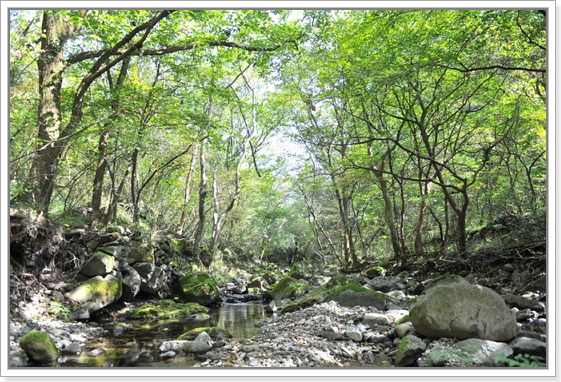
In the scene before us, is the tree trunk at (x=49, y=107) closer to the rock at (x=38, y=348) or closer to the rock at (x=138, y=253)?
the rock at (x=138, y=253)

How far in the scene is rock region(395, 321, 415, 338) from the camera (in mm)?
4148

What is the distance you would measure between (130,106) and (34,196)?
8.42ft

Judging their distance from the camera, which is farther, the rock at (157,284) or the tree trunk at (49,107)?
the rock at (157,284)

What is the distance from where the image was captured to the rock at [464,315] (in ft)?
11.2

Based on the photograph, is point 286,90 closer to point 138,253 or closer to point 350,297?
point 138,253

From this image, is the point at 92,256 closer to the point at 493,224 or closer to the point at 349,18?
the point at 349,18

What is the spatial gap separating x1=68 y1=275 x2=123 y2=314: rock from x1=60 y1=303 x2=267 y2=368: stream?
2.16 ft

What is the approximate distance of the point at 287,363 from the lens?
3455 mm

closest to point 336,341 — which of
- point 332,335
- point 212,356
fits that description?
point 332,335

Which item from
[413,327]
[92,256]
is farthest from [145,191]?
[413,327]

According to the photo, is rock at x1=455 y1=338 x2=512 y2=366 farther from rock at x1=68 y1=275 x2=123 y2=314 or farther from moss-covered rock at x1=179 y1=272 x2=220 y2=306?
moss-covered rock at x1=179 y1=272 x2=220 y2=306

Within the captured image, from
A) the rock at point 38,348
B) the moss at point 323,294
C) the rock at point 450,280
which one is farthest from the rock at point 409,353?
the rock at point 38,348

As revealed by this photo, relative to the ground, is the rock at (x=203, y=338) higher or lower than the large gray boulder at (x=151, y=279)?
lower

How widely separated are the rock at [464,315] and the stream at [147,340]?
2.64 meters
